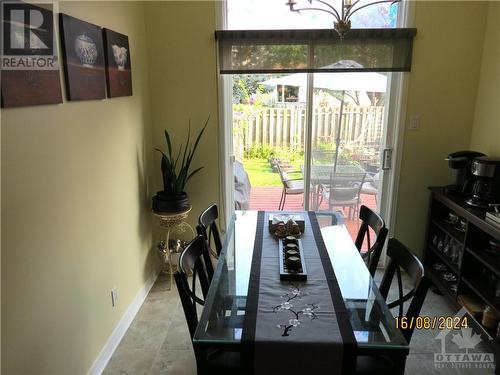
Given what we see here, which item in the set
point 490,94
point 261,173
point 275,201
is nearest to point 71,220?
point 261,173

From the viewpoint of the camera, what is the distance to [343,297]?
1563 mm

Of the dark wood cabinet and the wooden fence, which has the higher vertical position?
the wooden fence

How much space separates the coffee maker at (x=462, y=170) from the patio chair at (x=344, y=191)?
Answer: 0.72 metres

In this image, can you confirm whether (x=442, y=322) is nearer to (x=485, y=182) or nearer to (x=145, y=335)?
(x=485, y=182)

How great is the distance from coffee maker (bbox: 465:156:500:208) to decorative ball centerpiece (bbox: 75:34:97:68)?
8.15 feet

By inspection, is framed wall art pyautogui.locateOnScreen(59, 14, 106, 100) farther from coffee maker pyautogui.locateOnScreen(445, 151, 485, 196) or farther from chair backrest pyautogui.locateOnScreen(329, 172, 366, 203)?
coffee maker pyautogui.locateOnScreen(445, 151, 485, 196)

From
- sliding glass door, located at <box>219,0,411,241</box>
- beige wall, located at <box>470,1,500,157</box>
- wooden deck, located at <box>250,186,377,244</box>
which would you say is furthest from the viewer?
wooden deck, located at <box>250,186,377,244</box>

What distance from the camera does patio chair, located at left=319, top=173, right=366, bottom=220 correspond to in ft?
10.8

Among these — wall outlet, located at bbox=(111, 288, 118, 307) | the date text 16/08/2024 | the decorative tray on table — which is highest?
the decorative tray on table

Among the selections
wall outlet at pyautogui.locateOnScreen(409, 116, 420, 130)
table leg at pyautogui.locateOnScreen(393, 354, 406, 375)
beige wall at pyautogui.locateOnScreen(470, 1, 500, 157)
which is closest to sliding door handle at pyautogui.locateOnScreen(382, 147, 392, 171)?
wall outlet at pyautogui.locateOnScreen(409, 116, 420, 130)

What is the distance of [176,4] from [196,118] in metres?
0.89

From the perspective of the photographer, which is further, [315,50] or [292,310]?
[315,50]
